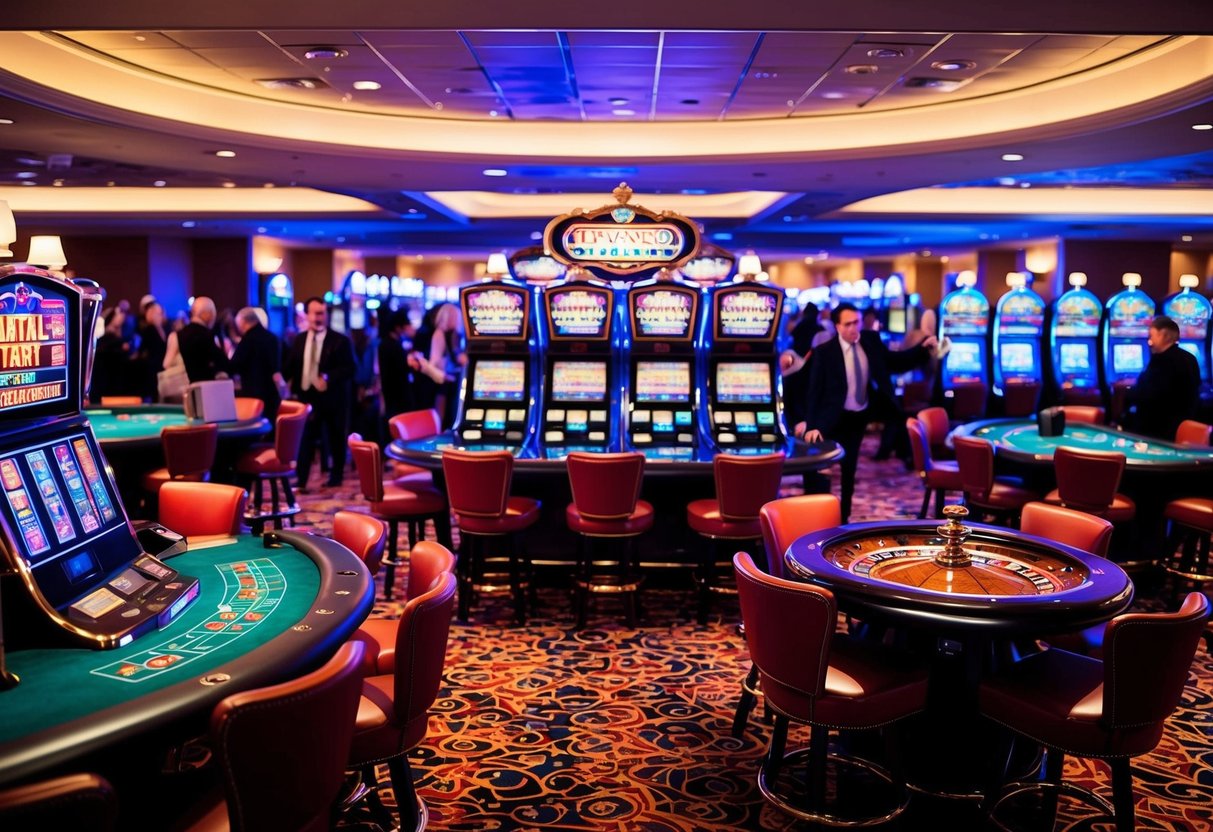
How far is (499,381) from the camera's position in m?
6.40

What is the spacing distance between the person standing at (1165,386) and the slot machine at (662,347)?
10.6 feet

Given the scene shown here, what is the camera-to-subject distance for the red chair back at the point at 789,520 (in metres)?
3.80

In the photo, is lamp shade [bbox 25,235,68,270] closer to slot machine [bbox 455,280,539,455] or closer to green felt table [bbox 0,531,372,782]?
slot machine [bbox 455,280,539,455]

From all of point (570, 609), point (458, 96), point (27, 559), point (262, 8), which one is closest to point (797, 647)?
point (27, 559)

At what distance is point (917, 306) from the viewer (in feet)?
56.7

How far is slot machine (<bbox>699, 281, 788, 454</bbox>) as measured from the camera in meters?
6.30

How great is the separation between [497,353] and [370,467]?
1.36 m

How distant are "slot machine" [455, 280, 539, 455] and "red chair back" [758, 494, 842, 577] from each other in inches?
105

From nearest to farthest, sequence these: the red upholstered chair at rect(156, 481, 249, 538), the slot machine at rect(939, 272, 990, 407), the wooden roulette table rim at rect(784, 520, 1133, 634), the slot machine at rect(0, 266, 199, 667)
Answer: the slot machine at rect(0, 266, 199, 667) < the wooden roulette table rim at rect(784, 520, 1133, 634) < the red upholstered chair at rect(156, 481, 249, 538) < the slot machine at rect(939, 272, 990, 407)

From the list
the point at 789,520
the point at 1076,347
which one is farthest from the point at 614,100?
the point at 1076,347

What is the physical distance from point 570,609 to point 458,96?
13.1 feet

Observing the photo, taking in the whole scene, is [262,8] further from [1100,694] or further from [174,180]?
[174,180]

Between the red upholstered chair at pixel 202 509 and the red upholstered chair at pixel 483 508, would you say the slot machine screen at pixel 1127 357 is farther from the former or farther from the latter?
the red upholstered chair at pixel 202 509

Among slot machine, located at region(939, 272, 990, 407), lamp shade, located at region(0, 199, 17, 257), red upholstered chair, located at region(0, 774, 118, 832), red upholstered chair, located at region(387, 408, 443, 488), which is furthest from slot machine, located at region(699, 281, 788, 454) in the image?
slot machine, located at region(939, 272, 990, 407)
